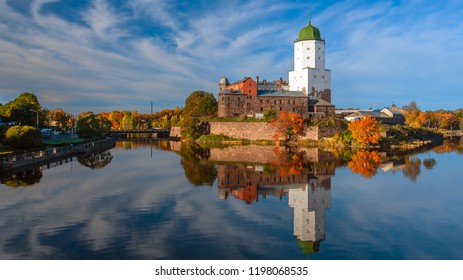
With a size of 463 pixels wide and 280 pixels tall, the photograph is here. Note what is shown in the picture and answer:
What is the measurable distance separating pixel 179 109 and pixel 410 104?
7763 cm

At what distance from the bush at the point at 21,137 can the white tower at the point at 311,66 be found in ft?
151

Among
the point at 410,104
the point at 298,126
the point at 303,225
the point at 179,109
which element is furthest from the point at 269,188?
the point at 410,104

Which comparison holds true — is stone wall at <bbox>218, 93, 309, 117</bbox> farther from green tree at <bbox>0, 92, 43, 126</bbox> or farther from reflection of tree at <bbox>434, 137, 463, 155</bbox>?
green tree at <bbox>0, 92, 43, 126</bbox>

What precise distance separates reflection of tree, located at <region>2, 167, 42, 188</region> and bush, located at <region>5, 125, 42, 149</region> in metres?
6.37

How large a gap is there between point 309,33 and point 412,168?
4264 cm

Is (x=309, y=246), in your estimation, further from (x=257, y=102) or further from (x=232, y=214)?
(x=257, y=102)

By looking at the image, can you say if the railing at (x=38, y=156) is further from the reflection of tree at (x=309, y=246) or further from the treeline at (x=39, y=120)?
the reflection of tree at (x=309, y=246)

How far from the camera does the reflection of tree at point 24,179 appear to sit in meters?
21.3

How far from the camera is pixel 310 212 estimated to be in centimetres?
1598

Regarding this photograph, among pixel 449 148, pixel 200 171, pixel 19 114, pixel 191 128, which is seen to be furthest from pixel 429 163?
pixel 19 114

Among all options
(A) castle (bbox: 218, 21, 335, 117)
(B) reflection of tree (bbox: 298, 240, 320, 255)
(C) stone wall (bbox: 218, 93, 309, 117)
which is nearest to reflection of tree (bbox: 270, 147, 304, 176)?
(B) reflection of tree (bbox: 298, 240, 320, 255)

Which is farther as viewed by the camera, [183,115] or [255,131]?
[183,115]

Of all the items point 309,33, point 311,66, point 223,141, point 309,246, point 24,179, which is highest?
point 309,33

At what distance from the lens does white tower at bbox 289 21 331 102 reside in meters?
66.6
